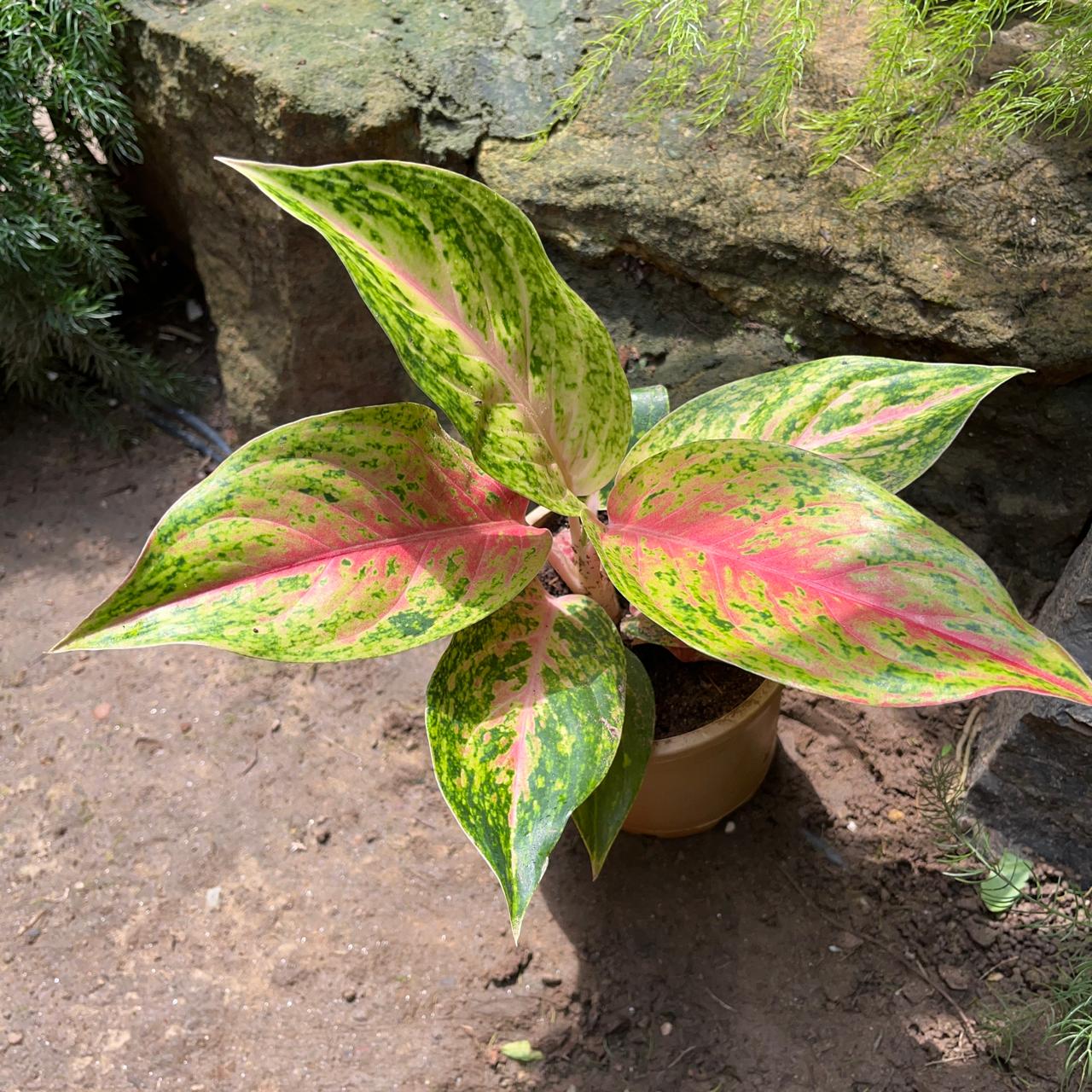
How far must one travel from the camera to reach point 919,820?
56.0 inches

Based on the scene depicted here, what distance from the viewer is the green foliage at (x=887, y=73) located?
1132 mm

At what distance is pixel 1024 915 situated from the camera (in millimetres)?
1330

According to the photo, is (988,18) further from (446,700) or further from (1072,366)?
(446,700)

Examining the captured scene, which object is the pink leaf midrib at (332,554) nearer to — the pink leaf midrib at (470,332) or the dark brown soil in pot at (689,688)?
the pink leaf midrib at (470,332)

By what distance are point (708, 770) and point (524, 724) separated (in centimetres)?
42

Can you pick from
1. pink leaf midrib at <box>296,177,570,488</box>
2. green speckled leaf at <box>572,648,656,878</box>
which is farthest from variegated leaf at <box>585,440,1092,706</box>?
green speckled leaf at <box>572,648,656,878</box>

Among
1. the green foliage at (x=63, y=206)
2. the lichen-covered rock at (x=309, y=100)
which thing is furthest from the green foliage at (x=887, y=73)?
the green foliage at (x=63, y=206)

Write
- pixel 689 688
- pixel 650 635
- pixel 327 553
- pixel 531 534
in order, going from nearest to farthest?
pixel 327 553, pixel 531 534, pixel 650 635, pixel 689 688

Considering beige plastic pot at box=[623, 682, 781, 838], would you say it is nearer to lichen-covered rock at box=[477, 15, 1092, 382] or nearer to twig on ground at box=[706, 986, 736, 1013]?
twig on ground at box=[706, 986, 736, 1013]

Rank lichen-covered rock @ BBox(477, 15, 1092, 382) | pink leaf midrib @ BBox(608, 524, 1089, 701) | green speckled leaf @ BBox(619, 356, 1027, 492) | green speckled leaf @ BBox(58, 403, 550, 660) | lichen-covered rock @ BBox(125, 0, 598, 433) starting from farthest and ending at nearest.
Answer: lichen-covered rock @ BBox(125, 0, 598, 433), lichen-covered rock @ BBox(477, 15, 1092, 382), green speckled leaf @ BBox(619, 356, 1027, 492), green speckled leaf @ BBox(58, 403, 550, 660), pink leaf midrib @ BBox(608, 524, 1089, 701)

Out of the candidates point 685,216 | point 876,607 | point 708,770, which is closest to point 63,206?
point 685,216

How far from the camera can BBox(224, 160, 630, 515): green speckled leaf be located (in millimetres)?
761

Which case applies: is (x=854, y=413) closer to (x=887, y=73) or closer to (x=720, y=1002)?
(x=887, y=73)

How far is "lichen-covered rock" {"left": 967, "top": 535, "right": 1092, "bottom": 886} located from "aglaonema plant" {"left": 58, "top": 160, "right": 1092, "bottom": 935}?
1.28 ft
